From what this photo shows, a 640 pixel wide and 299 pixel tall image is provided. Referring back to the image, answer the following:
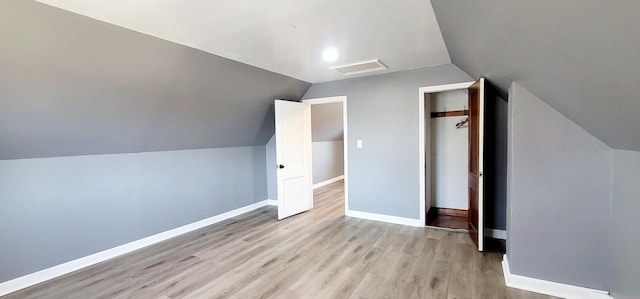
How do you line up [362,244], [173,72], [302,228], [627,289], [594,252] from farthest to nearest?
[302,228], [362,244], [173,72], [594,252], [627,289]

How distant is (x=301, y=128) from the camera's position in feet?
15.4

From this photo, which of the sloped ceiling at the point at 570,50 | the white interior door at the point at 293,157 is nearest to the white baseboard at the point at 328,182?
the white interior door at the point at 293,157

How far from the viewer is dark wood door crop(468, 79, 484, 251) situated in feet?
9.71

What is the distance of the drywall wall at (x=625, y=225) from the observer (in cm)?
170

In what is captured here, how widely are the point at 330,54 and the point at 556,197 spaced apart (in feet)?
7.99

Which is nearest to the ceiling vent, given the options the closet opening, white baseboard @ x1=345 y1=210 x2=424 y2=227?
the closet opening

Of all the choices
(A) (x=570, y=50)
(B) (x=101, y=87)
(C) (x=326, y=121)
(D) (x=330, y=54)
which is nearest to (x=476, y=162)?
(D) (x=330, y=54)

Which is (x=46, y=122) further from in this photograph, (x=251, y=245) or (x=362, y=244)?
(x=362, y=244)

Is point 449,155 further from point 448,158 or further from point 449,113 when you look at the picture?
point 449,113

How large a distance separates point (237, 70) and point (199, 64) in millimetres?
511

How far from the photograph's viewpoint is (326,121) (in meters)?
6.40

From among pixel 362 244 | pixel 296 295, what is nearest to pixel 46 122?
pixel 296 295

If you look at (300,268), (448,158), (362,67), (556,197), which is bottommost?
(300,268)

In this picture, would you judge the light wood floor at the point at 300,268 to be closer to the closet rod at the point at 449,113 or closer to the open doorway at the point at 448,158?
the open doorway at the point at 448,158
